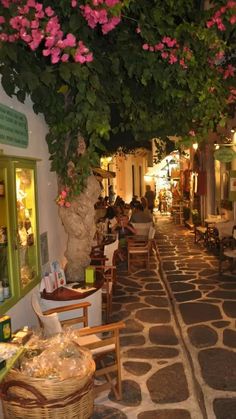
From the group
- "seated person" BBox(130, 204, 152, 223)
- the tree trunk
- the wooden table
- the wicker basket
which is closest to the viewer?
the wicker basket

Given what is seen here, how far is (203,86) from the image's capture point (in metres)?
4.39

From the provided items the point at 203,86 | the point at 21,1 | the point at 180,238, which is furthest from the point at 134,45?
the point at 180,238

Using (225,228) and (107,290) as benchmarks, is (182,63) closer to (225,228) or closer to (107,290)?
(107,290)

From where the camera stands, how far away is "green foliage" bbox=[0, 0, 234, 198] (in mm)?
3811

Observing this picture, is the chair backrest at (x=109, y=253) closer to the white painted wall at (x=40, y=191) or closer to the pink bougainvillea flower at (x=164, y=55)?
the white painted wall at (x=40, y=191)

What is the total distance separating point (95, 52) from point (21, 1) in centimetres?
152

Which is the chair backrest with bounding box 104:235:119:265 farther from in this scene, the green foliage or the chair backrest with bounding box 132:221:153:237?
the chair backrest with bounding box 132:221:153:237

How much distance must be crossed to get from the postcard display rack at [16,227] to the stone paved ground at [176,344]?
160cm

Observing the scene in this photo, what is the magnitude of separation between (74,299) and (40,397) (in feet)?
7.92

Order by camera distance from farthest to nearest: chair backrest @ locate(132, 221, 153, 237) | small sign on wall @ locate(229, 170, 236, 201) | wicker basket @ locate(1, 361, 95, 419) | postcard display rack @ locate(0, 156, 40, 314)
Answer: chair backrest @ locate(132, 221, 153, 237) → small sign on wall @ locate(229, 170, 236, 201) → postcard display rack @ locate(0, 156, 40, 314) → wicker basket @ locate(1, 361, 95, 419)

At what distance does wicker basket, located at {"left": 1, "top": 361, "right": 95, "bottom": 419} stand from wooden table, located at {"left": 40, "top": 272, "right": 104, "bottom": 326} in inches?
87.0

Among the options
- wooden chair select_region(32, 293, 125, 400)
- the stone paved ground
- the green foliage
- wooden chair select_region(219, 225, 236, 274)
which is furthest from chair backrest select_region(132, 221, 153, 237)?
wooden chair select_region(32, 293, 125, 400)

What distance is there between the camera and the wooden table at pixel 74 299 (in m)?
5.29

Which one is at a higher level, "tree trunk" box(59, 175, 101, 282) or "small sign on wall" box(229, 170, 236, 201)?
"small sign on wall" box(229, 170, 236, 201)
